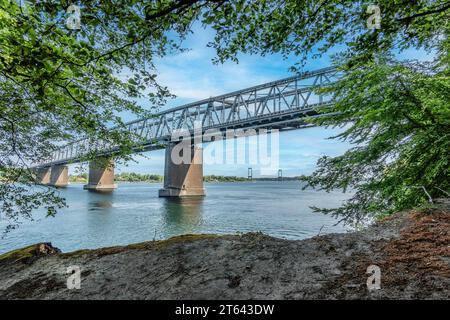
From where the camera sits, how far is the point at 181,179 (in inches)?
2279

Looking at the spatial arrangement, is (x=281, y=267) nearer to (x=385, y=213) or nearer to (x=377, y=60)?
(x=385, y=213)

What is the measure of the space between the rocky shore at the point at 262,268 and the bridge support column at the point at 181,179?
53.8 meters

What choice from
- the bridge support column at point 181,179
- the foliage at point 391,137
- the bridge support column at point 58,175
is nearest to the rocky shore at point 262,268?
the foliage at point 391,137

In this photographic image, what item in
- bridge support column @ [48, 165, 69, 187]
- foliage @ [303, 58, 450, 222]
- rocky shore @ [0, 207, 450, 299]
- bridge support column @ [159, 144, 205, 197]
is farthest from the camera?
bridge support column @ [48, 165, 69, 187]

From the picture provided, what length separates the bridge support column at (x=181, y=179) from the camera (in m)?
57.2

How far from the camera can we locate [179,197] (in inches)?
2203

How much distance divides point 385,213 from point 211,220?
22903 millimetres

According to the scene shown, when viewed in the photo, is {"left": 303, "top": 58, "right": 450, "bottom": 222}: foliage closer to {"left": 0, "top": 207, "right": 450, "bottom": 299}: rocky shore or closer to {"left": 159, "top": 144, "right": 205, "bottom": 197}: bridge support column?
{"left": 0, "top": 207, "right": 450, "bottom": 299}: rocky shore

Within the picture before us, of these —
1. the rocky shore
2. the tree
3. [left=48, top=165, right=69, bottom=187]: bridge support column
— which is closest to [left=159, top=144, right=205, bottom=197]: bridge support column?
the tree

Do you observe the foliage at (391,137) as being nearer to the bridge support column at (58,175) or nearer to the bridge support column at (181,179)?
the bridge support column at (181,179)

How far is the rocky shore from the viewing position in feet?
7.68

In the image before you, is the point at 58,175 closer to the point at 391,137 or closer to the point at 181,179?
the point at 181,179

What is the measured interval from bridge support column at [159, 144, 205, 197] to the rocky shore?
53.8 meters
